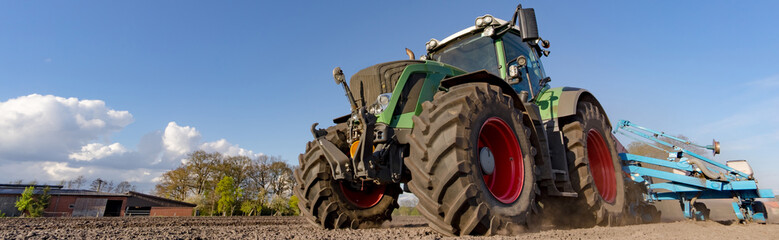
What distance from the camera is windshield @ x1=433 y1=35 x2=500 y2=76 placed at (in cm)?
531

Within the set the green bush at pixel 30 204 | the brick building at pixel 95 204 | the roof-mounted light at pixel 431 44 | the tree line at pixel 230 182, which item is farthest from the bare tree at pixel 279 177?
the roof-mounted light at pixel 431 44

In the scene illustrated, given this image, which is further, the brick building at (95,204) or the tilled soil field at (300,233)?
the brick building at (95,204)

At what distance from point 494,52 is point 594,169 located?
97.0 inches

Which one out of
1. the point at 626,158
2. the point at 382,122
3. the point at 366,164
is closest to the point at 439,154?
the point at 366,164

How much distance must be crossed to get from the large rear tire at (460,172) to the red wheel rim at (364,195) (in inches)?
72.8

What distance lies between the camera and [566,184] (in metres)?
4.12

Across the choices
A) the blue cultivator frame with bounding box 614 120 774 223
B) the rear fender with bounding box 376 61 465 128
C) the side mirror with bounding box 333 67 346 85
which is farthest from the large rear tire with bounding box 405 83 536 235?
the blue cultivator frame with bounding box 614 120 774 223

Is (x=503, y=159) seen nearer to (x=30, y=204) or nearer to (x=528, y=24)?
(x=528, y=24)

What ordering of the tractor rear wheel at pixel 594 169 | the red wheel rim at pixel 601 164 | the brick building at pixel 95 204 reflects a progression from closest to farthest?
the tractor rear wheel at pixel 594 169 → the red wheel rim at pixel 601 164 → the brick building at pixel 95 204

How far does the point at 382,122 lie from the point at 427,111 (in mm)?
719

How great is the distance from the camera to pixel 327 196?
13.8ft

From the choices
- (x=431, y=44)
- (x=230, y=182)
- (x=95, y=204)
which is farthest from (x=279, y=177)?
(x=431, y=44)

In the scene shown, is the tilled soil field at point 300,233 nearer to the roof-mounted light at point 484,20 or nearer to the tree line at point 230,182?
the roof-mounted light at point 484,20

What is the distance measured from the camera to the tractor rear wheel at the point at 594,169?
4.39 metres
